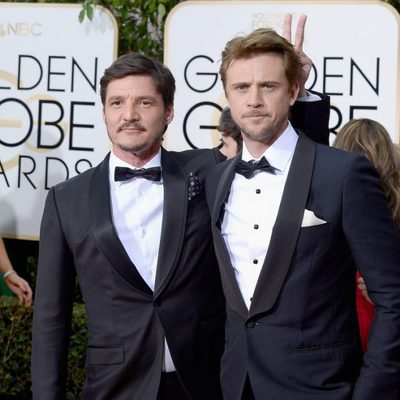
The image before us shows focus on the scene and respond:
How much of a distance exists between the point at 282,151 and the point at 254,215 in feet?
0.70

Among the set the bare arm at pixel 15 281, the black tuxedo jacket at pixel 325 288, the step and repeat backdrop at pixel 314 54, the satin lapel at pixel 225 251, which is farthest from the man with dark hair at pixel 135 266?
the step and repeat backdrop at pixel 314 54

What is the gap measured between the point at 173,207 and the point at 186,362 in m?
0.52

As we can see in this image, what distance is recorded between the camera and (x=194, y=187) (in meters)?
2.98

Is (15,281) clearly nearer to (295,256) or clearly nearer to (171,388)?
(171,388)

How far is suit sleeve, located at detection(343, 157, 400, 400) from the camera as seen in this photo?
2357mm

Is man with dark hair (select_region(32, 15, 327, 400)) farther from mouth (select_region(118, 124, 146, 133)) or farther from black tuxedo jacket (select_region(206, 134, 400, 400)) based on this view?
black tuxedo jacket (select_region(206, 134, 400, 400))

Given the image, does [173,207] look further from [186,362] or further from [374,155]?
[374,155]

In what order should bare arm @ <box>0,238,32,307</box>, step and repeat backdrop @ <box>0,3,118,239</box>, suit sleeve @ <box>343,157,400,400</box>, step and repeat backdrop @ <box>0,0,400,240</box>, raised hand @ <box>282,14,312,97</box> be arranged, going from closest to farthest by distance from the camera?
suit sleeve @ <box>343,157,400,400</box>, raised hand @ <box>282,14,312,97</box>, bare arm @ <box>0,238,32,307</box>, step and repeat backdrop @ <box>0,0,400,240</box>, step and repeat backdrop @ <box>0,3,118,239</box>

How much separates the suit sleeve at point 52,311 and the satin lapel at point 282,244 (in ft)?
2.59

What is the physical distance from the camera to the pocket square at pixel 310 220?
96.4 inches

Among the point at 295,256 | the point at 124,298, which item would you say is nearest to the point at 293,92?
the point at 295,256

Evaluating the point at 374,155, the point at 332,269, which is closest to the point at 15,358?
the point at 374,155

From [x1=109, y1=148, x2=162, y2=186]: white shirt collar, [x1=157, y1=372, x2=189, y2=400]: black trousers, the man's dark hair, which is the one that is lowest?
[x1=157, y1=372, x2=189, y2=400]: black trousers

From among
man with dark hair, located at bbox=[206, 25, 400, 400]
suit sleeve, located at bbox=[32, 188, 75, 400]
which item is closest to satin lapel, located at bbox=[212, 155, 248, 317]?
man with dark hair, located at bbox=[206, 25, 400, 400]
